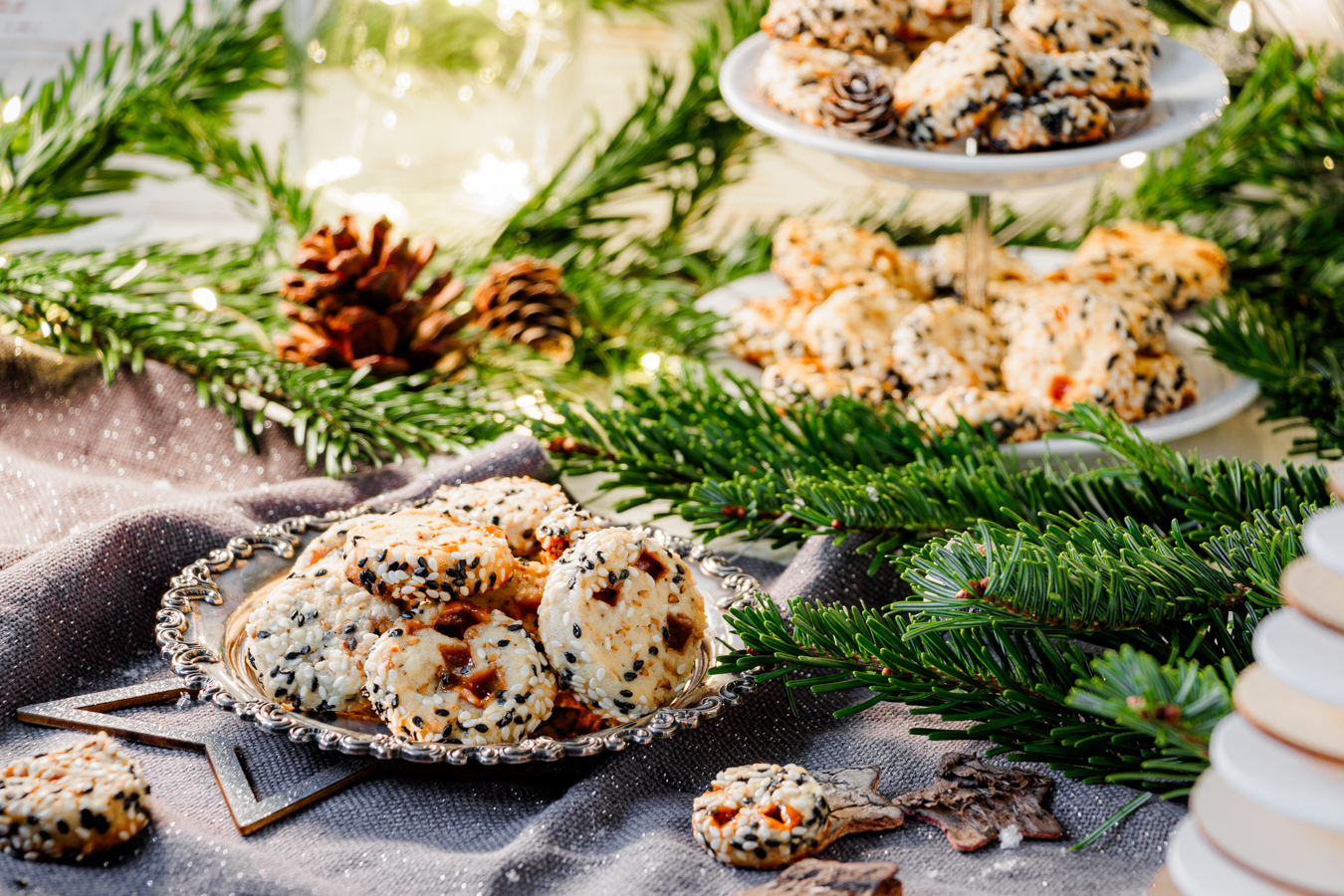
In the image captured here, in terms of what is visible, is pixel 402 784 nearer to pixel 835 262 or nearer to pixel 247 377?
pixel 247 377

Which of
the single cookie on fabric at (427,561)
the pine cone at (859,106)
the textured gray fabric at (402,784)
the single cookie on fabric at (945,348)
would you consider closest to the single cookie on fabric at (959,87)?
the pine cone at (859,106)

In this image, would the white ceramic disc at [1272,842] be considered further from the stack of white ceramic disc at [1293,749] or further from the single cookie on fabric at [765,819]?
the single cookie on fabric at [765,819]

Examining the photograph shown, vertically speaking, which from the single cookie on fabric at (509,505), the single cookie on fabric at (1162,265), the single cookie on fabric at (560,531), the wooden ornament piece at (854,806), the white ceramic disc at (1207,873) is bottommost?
the wooden ornament piece at (854,806)

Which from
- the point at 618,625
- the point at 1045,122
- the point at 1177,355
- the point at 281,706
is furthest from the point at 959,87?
the point at 281,706

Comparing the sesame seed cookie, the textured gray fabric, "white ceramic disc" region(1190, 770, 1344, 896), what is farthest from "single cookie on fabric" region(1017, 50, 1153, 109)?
"white ceramic disc" region(1190, 770, 1344, 896)

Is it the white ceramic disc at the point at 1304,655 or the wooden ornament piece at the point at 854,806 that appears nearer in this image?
the white ceramic disc at the point at 1304,655

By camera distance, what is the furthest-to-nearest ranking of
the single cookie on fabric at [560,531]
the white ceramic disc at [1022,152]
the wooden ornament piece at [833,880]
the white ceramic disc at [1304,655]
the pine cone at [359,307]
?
the pine cone at [359,307] < the white ceramic disc at [1022,152] < the single cookie on fabric at [560,531] < the wooden ornament piece at [833,880] < the white ceramic disc at [1304,655]

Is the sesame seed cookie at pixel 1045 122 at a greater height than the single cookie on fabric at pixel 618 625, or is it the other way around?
the sesame seed cookie at pixel 1045 122
